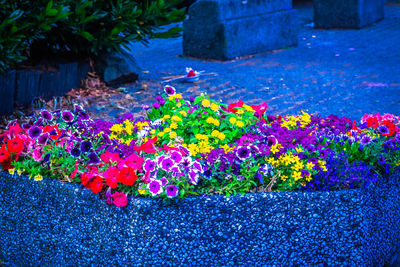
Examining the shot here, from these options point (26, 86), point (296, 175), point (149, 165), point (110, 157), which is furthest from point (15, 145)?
point (26, 86)

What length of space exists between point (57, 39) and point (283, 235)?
4.49 meters

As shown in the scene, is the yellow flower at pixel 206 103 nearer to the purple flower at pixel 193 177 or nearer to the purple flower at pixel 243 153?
the purple flower at pixel 243 153

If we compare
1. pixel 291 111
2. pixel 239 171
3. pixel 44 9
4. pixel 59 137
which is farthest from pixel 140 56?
pixel 239 171

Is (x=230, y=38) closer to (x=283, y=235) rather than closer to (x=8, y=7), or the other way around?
(x=8, y=7)

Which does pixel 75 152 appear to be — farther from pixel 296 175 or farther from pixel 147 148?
pixel 296 175

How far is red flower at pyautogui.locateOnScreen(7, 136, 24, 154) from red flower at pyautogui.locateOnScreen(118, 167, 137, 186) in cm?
80

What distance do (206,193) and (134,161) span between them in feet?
1.43

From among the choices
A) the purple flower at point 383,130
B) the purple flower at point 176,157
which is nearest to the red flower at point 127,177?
the purple flower at point 176,157

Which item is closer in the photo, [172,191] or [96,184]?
[172,191]

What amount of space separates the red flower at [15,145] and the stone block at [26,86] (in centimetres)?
258

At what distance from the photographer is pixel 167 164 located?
2.43 m

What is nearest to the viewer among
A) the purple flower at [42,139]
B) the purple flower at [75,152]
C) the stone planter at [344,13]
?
the purple flower at [75,152]

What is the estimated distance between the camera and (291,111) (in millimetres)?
5023

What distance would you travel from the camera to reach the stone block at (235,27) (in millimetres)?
Result: 7655
